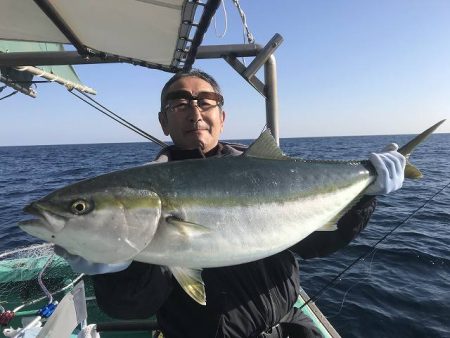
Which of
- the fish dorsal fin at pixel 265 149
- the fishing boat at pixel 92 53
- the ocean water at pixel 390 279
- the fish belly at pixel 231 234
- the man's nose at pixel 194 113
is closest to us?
the fish belly at pixel 231 234

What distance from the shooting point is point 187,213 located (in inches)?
95.7

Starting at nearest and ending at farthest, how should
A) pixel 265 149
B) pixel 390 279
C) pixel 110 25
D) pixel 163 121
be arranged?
pixel 265 149, pixel 163 121, pixel 110 25, pixel 390 279

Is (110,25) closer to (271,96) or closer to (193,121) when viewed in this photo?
(193,121)

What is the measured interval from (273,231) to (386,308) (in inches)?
271

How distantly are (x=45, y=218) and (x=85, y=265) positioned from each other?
427 mm

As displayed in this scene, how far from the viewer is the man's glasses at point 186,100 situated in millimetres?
3291

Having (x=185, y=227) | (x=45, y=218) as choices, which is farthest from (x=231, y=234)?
(x=45, y=218)

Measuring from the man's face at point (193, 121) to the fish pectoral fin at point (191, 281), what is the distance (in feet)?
4.24

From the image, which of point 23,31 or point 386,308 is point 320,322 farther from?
point 23,31

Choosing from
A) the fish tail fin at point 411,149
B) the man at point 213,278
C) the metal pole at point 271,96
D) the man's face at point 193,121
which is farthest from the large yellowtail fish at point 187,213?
the metal pole at point 271,96

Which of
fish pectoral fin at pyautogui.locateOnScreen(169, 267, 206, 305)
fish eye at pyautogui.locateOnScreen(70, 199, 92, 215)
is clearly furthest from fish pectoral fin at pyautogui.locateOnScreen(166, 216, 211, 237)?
fish eye at pyautogui.locateOnScreen(70, 199, 92, 215)

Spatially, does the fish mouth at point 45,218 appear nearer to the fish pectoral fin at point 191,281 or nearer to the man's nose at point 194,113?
the fish pectoral fin at point 191,281

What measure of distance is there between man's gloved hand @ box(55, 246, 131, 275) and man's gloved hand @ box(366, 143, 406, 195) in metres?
2.34

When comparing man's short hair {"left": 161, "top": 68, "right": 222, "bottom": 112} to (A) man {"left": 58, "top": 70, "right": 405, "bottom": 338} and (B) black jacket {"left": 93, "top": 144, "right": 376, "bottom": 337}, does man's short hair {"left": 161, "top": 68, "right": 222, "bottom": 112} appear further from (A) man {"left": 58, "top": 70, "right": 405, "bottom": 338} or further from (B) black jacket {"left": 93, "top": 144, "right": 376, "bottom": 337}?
(B) black jacket {"left": 93, "top": 144, "right": 376, "bottom": 337}
